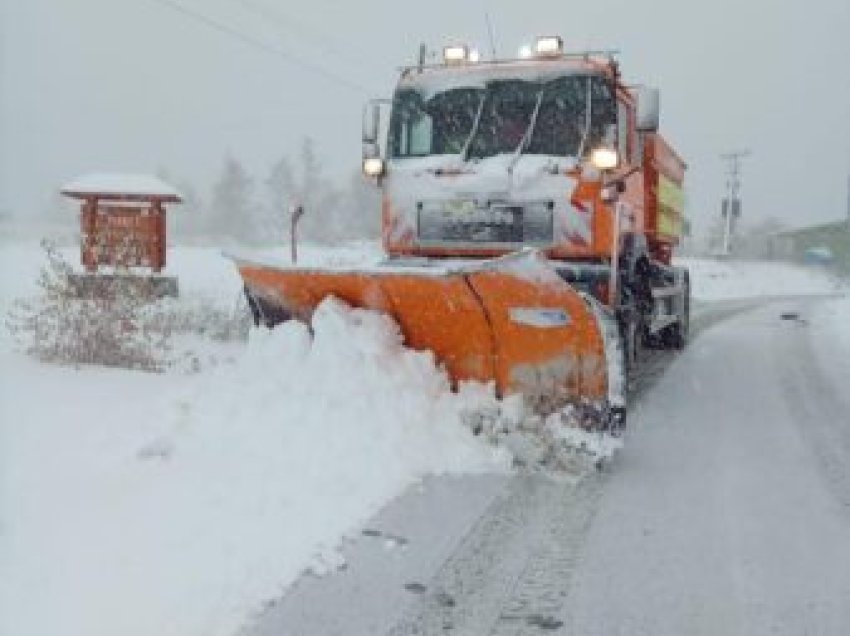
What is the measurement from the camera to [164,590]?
3.64 metres

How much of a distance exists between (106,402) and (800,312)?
18887mm

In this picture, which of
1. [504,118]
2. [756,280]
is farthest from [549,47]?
[756,280]

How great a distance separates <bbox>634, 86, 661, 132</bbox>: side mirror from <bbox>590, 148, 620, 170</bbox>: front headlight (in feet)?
1.10

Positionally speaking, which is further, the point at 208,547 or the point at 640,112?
the point at 640,112

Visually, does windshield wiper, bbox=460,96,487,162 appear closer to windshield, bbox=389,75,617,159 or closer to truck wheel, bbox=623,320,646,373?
windshield, bbox=389,75,617,159

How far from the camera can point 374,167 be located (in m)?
8.43

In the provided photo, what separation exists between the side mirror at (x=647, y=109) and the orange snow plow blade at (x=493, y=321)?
226 centimetres

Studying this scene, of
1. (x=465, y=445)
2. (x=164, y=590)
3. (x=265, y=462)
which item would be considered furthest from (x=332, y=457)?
(x=164, y=590)

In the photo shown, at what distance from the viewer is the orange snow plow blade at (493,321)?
5.86 m

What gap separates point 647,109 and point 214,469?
4.40m

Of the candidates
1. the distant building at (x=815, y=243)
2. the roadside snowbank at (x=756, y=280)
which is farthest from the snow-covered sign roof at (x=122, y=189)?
the distant building at (x=815, y=243)

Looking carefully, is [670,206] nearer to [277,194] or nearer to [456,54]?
[456,54]

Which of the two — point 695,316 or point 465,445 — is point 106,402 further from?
point 695,316

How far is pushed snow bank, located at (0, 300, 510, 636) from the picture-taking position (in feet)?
11.9
